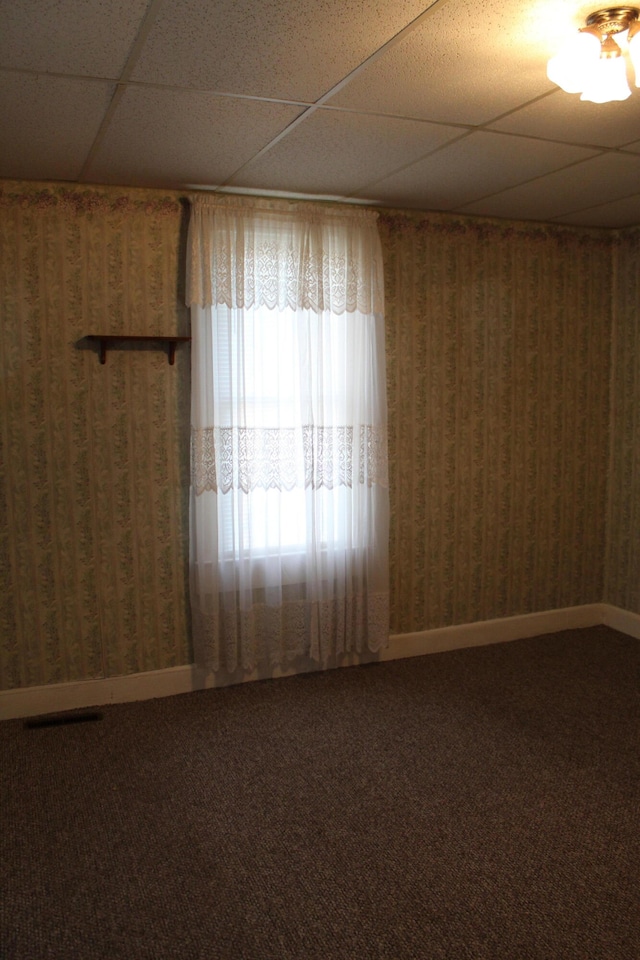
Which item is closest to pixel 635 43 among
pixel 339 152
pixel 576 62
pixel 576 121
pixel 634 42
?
pixel 634 42

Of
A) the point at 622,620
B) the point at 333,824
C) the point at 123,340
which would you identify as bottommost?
the point at 333,824

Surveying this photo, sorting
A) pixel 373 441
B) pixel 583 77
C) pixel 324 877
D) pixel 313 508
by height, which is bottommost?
pixel 324 877

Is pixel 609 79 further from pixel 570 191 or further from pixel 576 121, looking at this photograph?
pixel 570 191

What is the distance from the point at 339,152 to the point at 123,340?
1.25 m

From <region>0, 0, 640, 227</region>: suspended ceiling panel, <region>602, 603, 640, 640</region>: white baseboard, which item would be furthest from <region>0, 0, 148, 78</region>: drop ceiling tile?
<region>602, 603, 640, 640</region>: white baseboard

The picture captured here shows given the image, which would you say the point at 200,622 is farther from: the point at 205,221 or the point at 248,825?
the point at 205,221

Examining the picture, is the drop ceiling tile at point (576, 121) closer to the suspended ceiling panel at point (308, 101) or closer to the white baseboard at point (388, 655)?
the suspended ceiling panel at point (308, 101)

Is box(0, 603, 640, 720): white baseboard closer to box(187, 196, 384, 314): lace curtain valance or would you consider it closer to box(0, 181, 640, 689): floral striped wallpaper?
box(0, 181, 640, 689): floral striped wallpaper

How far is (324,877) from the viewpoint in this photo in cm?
231

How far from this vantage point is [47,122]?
2467 millimetres

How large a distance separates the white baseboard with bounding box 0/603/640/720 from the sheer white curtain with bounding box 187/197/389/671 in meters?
0.24

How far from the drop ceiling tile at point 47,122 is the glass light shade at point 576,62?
1.26m

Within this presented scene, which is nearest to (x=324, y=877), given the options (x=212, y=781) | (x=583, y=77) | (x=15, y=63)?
(x=212, y=781)

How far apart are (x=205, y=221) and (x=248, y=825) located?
2.54 metres
